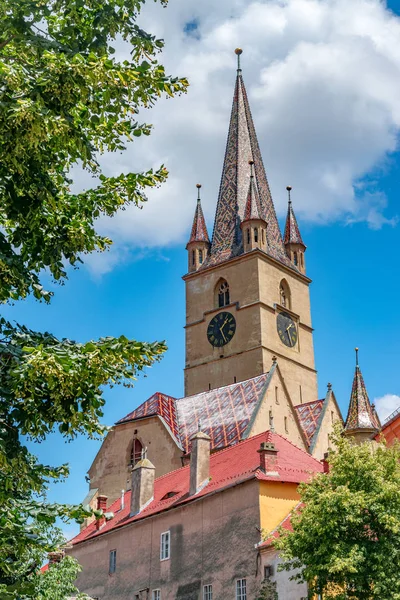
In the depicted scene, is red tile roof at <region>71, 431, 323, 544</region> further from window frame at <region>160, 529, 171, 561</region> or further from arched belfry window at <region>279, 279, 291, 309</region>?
arched belfry window at <region>279, 279, 291, 309</region>

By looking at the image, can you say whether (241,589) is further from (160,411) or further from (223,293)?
(223,293)

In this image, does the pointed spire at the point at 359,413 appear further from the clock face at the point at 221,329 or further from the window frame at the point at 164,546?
the window frame at the point at 164,546

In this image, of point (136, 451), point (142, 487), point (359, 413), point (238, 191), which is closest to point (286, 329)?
point (359, 413)

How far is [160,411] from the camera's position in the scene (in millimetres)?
48062

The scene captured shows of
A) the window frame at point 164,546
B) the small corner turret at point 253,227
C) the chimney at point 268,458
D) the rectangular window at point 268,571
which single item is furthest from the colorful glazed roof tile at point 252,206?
the rectangular window at point 268,571

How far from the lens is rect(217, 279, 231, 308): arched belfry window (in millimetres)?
60938

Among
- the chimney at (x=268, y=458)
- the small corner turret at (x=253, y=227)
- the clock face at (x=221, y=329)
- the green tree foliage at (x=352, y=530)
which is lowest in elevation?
the green tree foliage at (x=352, y=530)

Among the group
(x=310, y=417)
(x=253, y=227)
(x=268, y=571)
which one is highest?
(x=253, y=227)

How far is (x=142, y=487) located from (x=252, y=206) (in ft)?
98.6

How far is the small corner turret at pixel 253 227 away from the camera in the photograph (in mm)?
61750

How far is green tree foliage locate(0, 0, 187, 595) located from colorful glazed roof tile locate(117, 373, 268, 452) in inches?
1309

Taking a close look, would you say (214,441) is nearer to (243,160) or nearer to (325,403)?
(325,403)

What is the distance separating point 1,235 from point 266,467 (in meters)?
20.9

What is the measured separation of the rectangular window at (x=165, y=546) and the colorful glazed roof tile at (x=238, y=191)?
3121 centimetres
